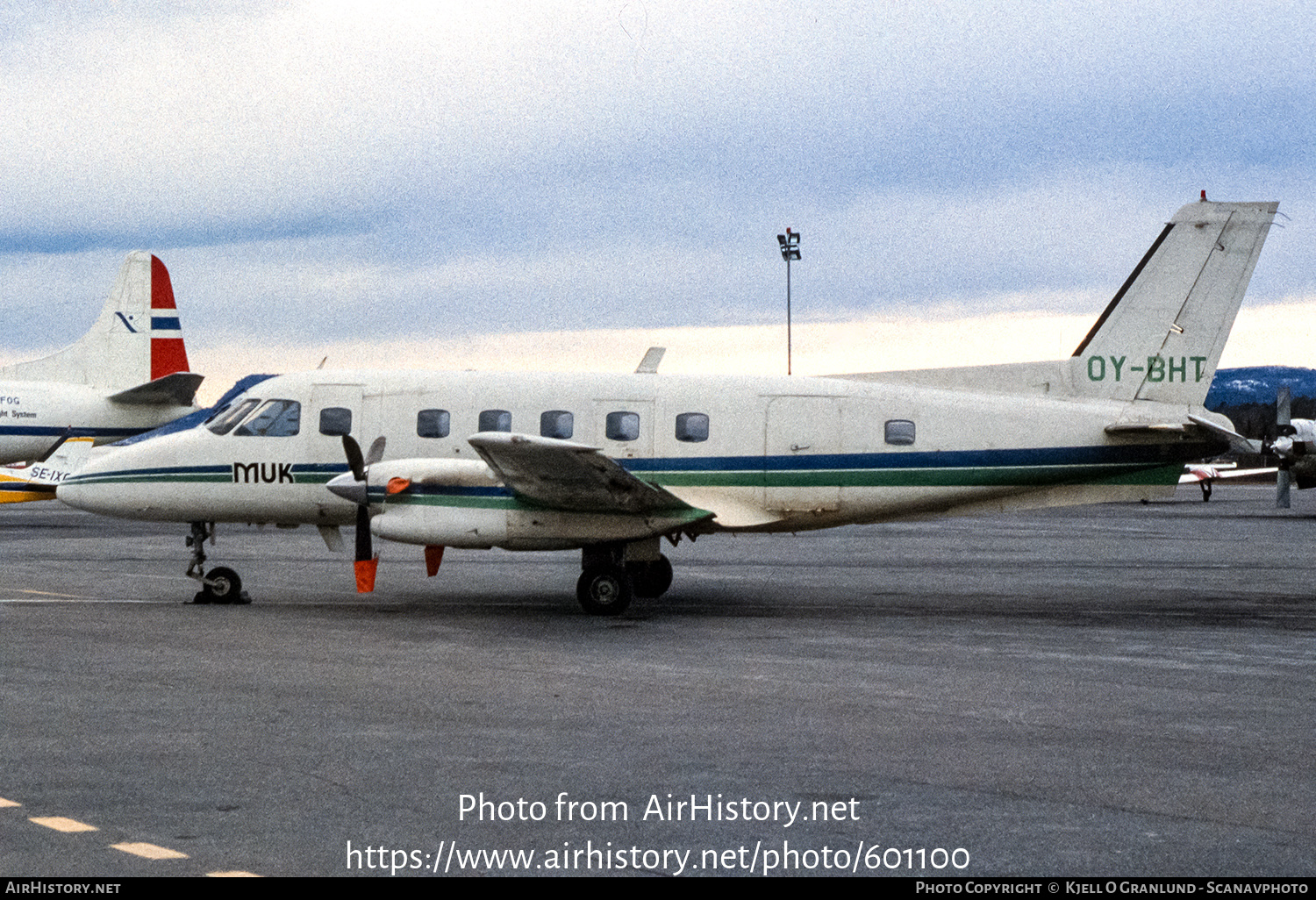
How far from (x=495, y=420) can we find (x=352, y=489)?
234cm

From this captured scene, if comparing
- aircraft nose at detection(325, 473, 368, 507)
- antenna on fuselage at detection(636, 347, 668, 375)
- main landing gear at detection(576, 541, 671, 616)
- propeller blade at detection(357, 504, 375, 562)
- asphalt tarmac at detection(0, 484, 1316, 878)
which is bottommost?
asphalt tarmac at detection(0, 484, 1316, 878)

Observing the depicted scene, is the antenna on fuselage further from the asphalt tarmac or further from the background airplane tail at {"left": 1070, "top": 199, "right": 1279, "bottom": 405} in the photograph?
the background airplane tail at {"left": 1070, "top": 199, "right": 1279, "bottom": 405}

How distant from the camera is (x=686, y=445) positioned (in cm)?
1927

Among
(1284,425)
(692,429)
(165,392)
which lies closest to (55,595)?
(692,429)

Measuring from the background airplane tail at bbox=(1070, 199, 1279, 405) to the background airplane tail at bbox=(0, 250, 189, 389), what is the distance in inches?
1393

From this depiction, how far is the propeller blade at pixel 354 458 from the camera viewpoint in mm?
17750

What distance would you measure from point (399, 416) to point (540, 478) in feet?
10.6

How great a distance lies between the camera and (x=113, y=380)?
45969 mm

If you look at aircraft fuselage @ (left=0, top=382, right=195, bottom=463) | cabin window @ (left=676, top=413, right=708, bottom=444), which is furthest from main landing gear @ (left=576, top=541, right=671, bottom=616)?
aircraft fuselage @ (left=0, top=382, right=195, bottom=463)

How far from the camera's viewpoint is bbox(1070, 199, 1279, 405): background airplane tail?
19.2 m

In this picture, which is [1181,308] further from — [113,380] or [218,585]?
[113,380]
